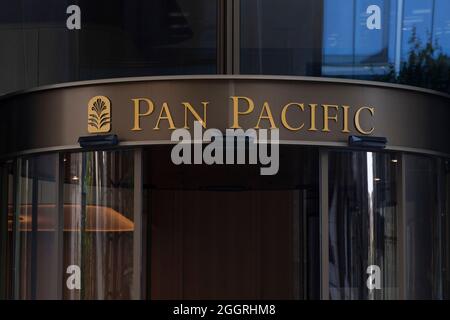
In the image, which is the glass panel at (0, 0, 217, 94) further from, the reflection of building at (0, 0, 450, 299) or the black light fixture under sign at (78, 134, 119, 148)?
the black light fixture under sign at (78, 134, 119, 148)

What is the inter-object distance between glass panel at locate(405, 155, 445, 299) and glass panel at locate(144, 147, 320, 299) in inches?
136

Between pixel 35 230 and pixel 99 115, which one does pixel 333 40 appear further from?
pixel 35 230

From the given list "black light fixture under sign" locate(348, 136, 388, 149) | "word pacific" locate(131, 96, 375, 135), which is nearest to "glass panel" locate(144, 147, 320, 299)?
"black light fixture under sign" locate(348, 136, 388, 149)

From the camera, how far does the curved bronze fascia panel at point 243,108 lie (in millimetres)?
15523

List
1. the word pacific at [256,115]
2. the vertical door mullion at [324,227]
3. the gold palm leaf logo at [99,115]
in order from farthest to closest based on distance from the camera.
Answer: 1. the vertical door mullion at [324,227]
2. the gold palm leaf logo at [99,115]
3. the word pacific at [256,115]

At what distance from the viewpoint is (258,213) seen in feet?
66.8

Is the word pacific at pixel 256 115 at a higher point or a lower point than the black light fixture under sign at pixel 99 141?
higher

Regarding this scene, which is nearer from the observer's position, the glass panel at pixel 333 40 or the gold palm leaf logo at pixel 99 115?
the gold palm leaf logo at pixel 99 115

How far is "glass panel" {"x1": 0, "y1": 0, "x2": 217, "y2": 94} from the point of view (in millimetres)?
18391

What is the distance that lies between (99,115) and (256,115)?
6.71 ft

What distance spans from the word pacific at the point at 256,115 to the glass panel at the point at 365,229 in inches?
29.3

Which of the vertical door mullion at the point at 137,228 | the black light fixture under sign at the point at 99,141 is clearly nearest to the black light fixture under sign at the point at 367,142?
the vertical door mullion at the point at 137,228

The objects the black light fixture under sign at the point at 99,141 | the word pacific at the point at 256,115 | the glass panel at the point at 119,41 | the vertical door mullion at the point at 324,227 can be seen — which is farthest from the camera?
the glass panel at the point at 119,41

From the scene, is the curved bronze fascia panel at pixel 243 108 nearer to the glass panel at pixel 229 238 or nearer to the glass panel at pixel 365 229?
the glass panel at pixel 365 229
